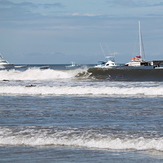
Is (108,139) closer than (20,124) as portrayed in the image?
Yes

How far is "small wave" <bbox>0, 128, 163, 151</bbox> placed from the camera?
31.3 feet

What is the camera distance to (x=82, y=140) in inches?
397

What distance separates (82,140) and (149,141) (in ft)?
5.54

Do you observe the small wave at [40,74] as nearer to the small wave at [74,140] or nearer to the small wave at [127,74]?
the small wave at [127,74]

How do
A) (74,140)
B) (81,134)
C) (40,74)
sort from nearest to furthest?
1. (74,140)
2. (81,134)
3. (40,74)

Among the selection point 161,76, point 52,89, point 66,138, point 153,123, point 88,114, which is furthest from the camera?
point 161,76

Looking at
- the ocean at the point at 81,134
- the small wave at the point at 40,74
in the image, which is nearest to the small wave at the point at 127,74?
the small wave at the point at 40,74

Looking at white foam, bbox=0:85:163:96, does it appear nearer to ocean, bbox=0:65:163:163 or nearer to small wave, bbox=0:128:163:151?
ocean, bbox=0:65:163:163

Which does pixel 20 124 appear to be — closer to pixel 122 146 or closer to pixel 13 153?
pixel 13 153

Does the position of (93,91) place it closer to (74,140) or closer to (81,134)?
(81,134)

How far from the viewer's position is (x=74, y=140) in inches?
398

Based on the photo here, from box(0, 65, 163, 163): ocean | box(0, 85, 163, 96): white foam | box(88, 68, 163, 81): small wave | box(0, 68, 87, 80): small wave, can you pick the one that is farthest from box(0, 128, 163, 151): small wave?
box(0, 68, 87, 80): small wave

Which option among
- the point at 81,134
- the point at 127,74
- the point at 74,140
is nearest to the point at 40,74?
the point at 127,74

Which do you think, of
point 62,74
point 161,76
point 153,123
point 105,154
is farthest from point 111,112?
point 62,74
